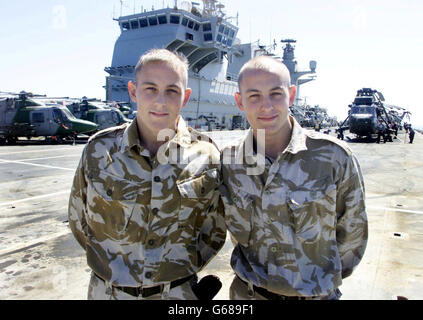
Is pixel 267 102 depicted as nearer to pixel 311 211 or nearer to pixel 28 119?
pixel 311 211

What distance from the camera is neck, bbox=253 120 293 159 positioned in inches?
74.2

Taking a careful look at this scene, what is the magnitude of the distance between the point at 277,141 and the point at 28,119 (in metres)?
19.1

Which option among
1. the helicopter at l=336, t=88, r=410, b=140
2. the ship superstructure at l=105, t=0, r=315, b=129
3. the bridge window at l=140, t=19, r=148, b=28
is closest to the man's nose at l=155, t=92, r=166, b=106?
the helicopter at l=336, t=88, r=410, b=140

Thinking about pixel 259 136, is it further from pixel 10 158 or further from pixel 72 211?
pixel 10 158

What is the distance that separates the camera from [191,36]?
31.2 m

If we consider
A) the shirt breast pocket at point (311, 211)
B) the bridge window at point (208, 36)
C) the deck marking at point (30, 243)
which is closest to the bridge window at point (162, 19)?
the bridge window at point (208, 36)

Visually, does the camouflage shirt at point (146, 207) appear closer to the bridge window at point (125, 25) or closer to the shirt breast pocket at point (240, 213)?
the shirt breast pocket at point (240, 213)

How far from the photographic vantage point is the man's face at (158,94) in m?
1.82

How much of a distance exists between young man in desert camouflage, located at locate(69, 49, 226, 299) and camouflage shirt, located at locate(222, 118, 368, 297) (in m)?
0.26

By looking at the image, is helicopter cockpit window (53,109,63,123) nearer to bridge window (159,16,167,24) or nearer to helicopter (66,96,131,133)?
helicopter (66,96,131,133)

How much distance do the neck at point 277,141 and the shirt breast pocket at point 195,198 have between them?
36 cm

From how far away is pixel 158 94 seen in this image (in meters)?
1.82

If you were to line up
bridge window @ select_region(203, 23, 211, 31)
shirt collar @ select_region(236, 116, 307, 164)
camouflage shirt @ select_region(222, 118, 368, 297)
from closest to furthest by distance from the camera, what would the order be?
1. camouflage shirt @ select_region(222, 118, 368, 297)
2. shirt collar @ select_region(236, 116, 307, 164)
3. bridge window @ select_region(203, 23, 211, 31)

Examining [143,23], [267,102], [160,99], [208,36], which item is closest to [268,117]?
[267,102]
